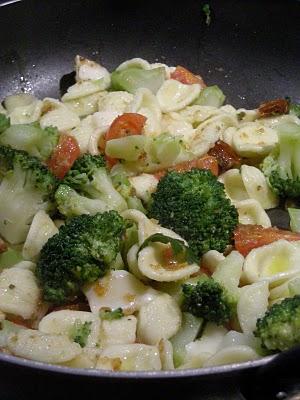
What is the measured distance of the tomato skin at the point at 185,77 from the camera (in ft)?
9.58

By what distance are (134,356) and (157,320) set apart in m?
0.15

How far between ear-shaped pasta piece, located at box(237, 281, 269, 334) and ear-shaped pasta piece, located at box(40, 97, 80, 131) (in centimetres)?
110

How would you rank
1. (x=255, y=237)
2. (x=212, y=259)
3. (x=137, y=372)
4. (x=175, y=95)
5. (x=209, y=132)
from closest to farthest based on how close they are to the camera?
(x=137, y=372) < (x=212, y=259) < (x=255, y=237) < (x=209, y=132) < (x=175, y=95)

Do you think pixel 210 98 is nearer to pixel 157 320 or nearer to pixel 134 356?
pixel 157 320

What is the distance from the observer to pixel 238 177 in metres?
2.49

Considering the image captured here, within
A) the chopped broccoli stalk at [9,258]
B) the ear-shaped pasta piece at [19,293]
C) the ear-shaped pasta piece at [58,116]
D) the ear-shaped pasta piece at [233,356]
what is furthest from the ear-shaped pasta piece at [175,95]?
the ear-shaped pasta piece at [233,356]

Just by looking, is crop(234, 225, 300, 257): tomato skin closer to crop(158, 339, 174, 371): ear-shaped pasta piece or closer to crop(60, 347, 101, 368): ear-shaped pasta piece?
crop(158, 339, 174, 371): ear-shaped pasta piece

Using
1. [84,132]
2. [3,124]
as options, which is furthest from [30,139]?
[84,132]

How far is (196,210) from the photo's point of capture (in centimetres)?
221

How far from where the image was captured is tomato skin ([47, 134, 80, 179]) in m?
2.47

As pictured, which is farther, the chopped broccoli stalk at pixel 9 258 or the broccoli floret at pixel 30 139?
the broccoli floret at pixel 30 139

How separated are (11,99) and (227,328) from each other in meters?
1.48

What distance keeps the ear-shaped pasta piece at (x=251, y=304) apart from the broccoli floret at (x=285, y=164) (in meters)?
0.56

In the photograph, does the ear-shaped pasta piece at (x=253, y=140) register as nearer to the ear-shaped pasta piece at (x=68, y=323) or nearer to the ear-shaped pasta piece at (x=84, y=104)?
the ear-shaped pasta piece at (x=84, y=104)
